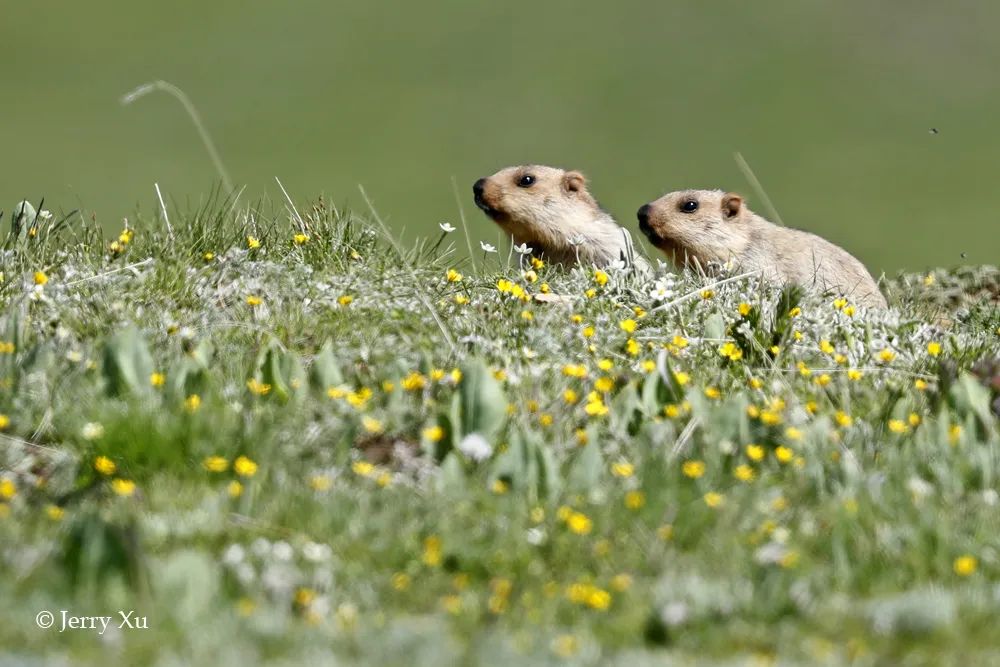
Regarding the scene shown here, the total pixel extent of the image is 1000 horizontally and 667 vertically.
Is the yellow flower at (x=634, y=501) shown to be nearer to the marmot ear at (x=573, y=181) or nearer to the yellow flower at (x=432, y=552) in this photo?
the yellow flower at (x=432, y=552)

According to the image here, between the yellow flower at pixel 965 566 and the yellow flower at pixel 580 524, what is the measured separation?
117 cm

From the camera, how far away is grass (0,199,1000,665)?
378 cm

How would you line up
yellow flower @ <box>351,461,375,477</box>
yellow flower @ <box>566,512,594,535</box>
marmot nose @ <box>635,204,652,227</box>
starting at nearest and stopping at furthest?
1. yellow flower @ <box>566,512,594,535</box>
2. yellow flower @ <box>351,461,375,477</box>
3. marmot nose @ <box>635,204,652,227</box>

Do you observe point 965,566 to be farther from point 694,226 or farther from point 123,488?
point 694,226

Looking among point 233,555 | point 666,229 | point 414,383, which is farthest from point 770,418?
point 666,229

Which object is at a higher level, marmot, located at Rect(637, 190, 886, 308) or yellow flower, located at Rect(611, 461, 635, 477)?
marmot, located at Rect(637, 190, 886, 308)

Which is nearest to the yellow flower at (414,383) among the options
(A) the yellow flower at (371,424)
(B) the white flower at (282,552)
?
(A) the yellow flower at (371,424)

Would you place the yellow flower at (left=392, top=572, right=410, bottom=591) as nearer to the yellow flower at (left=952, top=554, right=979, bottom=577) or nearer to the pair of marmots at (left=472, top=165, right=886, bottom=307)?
the yellow flower at (left=952, top=554, right=979, bottom=577)

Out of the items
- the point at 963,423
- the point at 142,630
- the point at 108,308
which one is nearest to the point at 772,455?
the point at 963,423

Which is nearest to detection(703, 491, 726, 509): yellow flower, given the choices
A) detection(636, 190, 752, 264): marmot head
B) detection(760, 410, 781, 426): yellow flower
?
detection(760, 410, 781, 426): yellow flower

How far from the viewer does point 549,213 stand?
10.2m

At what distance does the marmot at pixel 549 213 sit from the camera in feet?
33.2

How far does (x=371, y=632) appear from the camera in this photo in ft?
12.1

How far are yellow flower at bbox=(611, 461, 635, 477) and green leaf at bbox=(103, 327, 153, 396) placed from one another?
1.92m
